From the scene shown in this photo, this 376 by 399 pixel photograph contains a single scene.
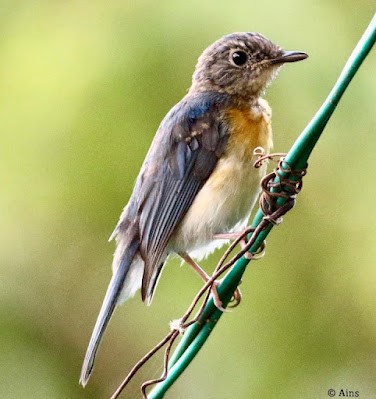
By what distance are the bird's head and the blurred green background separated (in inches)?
6.3

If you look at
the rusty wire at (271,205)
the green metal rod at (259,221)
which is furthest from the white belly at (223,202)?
the rusty wire at (271,205)

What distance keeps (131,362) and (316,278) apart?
1.21m

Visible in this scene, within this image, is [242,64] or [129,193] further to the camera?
[129,193]

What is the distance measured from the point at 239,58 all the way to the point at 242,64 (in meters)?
0.03

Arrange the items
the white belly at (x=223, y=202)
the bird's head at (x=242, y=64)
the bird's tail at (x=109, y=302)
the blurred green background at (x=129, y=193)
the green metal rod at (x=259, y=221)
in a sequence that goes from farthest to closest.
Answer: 1. the blurred green background at (x=129, y=193)
2. the bird's head at (x=242, y=64)
3. the white belly at (x=223, y=202)
4. the bird's tail at (x=109, y=302)
5. the green metal rod at (x=259, y=221)

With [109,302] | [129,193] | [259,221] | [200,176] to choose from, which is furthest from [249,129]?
[259,221]

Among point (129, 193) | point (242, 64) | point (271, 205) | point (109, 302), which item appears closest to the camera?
point (271, 205)

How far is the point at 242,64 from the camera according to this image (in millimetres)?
3904

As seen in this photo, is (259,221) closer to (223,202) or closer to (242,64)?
(223,202)

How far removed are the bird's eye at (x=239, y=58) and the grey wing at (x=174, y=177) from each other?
275 millimetres

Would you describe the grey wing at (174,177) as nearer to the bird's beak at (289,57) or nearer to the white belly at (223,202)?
the white belly at (223,202)

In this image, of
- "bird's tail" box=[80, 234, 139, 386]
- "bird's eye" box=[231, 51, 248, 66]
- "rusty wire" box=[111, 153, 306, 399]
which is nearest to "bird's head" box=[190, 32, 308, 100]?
"bird's eye" box=[231, 51, 248, 66]

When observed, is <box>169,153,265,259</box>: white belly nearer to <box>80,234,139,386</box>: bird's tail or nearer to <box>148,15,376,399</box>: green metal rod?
<box>80,234,139,386</box>: bird's tail

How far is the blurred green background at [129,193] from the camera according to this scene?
395 cm
